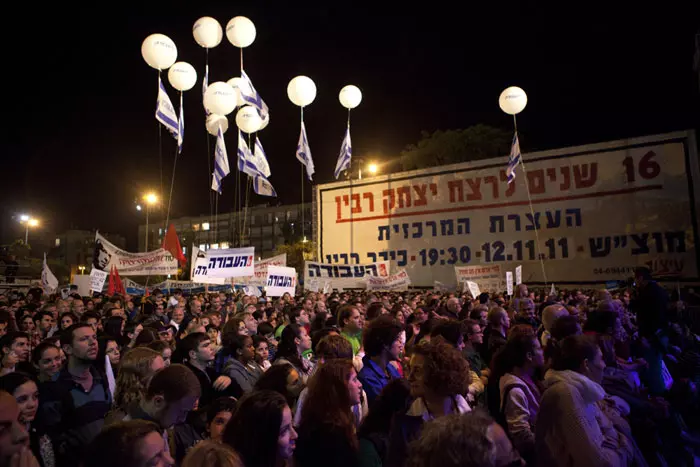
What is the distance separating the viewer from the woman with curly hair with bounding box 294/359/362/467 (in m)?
2.58

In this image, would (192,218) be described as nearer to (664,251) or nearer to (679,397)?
(664,251)

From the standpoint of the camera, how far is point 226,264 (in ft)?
48.1

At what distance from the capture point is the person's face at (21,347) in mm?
5011

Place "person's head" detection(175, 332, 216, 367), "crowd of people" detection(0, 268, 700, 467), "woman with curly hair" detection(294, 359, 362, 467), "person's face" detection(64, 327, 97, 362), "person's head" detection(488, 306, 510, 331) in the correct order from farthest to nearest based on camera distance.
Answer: "person's head" detection(488, 306, 510, 331)
"person's head" detection(175, 332, 216, 367)
"person's face" detection(64, 327, 97, 362)
"woman with curly hair" detection(294, 359, 362, 467)
"crowd of people" detection(0, 268, 700, 467)

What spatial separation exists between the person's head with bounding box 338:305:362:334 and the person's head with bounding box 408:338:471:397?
302 cm

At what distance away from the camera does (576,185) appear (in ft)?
79.0

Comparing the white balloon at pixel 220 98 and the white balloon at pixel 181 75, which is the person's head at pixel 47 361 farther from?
the white balloon at pixel 181 75

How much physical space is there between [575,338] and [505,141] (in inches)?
1294

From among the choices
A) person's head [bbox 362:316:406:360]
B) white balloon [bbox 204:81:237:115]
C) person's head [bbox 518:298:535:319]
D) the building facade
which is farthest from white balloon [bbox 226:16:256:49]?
the building facade

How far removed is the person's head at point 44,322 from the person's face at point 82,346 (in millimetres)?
5088

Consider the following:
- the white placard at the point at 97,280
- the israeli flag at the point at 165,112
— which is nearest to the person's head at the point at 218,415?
the white placard at the point at 97,280

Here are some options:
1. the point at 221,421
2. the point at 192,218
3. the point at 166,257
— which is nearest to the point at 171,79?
the point at 166,257

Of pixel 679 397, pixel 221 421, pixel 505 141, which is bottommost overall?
pixel 679 397

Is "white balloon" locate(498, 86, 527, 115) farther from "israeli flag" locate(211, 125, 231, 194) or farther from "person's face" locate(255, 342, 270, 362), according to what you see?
"person's face" locate(255, 342, 270, 362)
